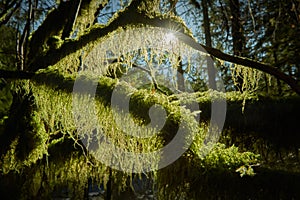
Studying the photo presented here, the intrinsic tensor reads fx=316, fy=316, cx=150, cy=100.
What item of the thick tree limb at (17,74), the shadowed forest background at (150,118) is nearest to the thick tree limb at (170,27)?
the shadowed forest background at (150,118)

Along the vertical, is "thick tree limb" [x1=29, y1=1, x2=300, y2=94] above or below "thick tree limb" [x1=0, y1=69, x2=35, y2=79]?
above

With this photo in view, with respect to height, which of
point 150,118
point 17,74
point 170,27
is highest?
point 170,27

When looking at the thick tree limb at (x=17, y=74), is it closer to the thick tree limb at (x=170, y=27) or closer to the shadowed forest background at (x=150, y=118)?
the shadowed forest background at (x=150, y=118)

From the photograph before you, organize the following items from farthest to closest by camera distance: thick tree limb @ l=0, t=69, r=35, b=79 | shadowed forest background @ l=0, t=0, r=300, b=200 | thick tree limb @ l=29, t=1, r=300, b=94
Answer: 1. thick tree limb @ l=0, t=69, r=35, b=79
2. thick tree limb @ l=29, t=1, r=300, b=94
3. shadowed forest background @ l=0, t=0, r=300, b=200

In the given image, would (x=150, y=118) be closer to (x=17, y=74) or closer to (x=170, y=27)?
(x=170, y=27)

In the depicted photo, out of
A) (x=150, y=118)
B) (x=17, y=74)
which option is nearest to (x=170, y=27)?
(x=150, y=118)

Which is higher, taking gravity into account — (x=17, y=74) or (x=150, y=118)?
(x=17, y=74)

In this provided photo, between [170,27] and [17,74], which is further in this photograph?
[17,74]

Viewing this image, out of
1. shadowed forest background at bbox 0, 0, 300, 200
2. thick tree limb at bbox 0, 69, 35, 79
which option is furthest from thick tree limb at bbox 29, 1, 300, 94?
thick tree limb at bbox 0, 69, 35, 79

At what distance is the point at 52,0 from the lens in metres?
3.65

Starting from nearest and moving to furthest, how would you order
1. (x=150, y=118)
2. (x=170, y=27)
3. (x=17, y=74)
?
(x=150, y=118) → (x=170, y=27) → (x=17, y=74)

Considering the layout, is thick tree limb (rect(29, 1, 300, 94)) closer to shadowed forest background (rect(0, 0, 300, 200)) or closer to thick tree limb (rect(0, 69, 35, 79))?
shadowed forest background (rect(0, 0, 300, 200))

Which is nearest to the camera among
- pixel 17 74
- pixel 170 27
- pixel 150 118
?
pixel 150 118

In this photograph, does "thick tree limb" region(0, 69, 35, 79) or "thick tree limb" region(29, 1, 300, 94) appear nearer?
"thick tree limb" region(29, 1, 300, 94)
